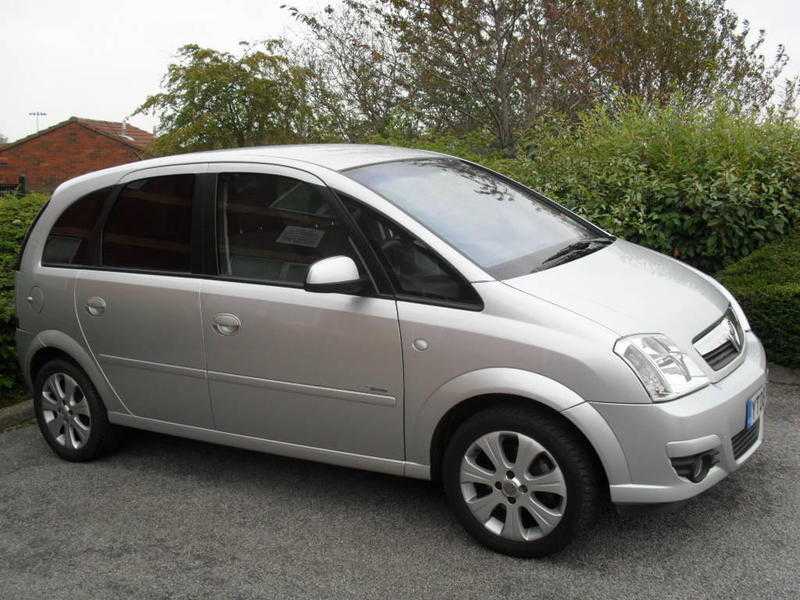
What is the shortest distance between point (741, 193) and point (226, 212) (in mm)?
4325

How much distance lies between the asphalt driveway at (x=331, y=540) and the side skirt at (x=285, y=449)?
0.96 feet

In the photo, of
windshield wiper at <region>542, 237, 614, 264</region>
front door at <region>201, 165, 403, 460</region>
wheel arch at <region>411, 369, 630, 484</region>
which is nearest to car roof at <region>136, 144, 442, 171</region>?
front door at <region>201, 165, 403, 460</region>

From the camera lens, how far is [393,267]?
12.7ft

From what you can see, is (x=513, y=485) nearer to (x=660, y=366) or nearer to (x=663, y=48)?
(x=660, y=366)

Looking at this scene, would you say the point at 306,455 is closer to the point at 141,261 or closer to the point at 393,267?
the point at 393,267

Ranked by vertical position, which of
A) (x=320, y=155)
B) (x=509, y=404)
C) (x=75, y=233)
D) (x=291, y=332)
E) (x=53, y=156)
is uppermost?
(x=320, y=155)

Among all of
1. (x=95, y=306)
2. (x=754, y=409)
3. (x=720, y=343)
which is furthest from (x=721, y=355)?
(x=95, y=306)

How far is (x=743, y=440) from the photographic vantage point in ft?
12.1

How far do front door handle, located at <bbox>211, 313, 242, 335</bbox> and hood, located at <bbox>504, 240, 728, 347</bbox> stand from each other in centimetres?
135

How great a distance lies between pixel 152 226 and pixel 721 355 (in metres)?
2.89

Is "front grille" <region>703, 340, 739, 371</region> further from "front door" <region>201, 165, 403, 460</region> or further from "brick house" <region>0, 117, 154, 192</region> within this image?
"brick house" <region>0, 117, 154, 192</region>

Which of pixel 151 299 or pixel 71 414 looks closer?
pixel 151 299

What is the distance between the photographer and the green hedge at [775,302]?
5.88 metres

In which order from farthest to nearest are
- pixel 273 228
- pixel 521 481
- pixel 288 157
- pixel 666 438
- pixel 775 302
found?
pixel 775 302, pixel 288 157, pixel 273 228, pixel 521 481, pixel 666 438
